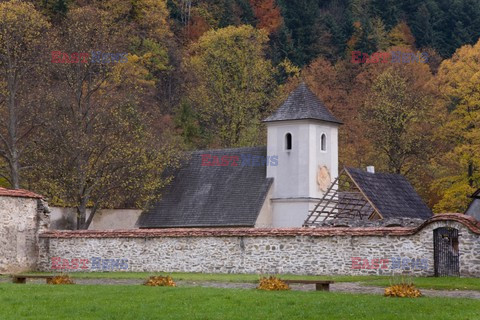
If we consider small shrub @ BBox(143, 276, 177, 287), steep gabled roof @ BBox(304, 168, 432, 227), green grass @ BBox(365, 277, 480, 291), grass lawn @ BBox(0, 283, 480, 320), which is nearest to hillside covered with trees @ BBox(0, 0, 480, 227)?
steep gabled roof @ BBox(304, 168, 432, 227)

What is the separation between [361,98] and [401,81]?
410 inches

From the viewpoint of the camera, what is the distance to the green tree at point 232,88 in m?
71.5

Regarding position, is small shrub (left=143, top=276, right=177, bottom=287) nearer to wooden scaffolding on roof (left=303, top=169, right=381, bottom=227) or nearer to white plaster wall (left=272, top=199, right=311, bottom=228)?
wooden scaffolding on roof (left=303, top=169, right=381, bottom=227)

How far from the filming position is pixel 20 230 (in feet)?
126

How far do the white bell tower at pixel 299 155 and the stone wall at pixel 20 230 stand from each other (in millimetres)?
17727

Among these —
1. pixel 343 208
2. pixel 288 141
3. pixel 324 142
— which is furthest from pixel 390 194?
pixel 288 141

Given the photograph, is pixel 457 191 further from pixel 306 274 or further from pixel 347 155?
pixel 306 274

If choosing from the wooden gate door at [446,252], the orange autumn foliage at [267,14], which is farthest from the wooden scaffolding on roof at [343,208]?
the orange autumn foliage at [267,14]

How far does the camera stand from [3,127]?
2077 inches

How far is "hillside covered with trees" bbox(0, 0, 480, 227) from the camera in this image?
51750 millimetres

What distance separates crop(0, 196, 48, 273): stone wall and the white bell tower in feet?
58.2

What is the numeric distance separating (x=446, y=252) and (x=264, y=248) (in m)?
6.87

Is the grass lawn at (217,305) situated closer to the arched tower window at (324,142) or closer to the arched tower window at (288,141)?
the arched tower window at (288,141)

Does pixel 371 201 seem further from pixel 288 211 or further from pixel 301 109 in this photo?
pixel 301 109
